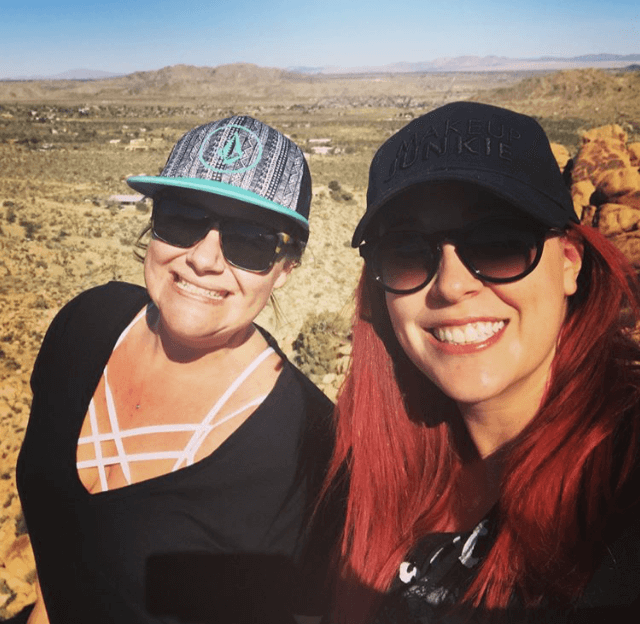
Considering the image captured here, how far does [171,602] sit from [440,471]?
1.01m

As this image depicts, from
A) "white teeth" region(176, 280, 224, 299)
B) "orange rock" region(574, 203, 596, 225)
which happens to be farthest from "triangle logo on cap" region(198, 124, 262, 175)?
"orange rock" region(574, 203, 596, 225)

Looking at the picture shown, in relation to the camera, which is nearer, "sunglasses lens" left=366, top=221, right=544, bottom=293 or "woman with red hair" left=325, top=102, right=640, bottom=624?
"woman with red hair" left=325, top=102, right=640, bottom=624

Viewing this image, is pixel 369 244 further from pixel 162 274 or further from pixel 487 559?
pixel 487 559

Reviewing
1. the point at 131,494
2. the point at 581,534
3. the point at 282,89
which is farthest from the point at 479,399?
the point at 282,89

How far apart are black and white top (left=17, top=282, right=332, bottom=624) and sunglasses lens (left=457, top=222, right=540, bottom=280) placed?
857mm

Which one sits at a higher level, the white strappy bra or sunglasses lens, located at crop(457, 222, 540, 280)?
sunglasses lens, located at crop(457, 222, 540, 280)

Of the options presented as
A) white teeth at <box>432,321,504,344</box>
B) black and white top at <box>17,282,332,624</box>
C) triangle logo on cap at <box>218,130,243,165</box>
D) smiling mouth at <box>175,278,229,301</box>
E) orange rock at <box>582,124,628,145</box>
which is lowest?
black and white top at <box>17,282,332,624</box>

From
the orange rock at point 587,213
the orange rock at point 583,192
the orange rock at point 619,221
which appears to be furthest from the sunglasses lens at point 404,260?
the orange rock at point 583,192

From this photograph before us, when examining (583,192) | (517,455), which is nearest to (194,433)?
(517,455)

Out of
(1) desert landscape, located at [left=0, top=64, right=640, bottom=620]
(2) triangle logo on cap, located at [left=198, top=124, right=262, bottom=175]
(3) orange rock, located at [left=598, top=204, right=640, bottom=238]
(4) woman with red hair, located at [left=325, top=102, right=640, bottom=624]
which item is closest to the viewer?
(4) woman with red hair, located at [left=325, top=102, right=640, bottom=624]

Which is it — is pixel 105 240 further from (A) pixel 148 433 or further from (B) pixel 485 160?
(B) pixel 485 160

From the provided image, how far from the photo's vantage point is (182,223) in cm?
184

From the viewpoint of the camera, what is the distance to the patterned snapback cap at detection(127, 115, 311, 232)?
172 cm

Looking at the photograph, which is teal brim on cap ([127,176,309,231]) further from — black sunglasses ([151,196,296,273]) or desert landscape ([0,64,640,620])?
desert landscape ([0,64,640,620])
